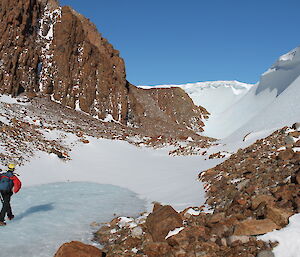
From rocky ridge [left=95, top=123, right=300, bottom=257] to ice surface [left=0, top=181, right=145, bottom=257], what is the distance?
1.05 m

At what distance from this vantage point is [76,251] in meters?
5.14

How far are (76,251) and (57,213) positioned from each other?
453cm

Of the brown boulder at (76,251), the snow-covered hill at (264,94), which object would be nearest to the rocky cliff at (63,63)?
the snow-covered hill at (264,94)

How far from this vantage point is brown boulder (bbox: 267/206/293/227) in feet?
16.1

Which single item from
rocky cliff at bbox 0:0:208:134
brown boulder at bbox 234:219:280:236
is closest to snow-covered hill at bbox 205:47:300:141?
rocky cliff at bbox 0:0:208:134

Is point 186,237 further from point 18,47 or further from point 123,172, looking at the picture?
point 18,47

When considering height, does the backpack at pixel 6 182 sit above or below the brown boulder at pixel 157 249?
above

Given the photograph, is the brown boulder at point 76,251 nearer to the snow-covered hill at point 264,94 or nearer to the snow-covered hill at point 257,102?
the snow-covered hill at point 257,102

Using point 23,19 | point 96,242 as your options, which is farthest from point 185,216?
point 23,19

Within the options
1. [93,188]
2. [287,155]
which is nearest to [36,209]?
[93,188]

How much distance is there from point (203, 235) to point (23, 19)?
42875mm

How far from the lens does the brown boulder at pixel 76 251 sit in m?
5.08

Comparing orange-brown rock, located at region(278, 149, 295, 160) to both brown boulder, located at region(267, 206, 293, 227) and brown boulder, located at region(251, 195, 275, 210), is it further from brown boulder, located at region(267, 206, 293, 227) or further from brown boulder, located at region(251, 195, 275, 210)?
brown boulder, located at region(267, 206, 293, 227)

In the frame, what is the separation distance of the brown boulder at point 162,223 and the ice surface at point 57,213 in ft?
5.90
